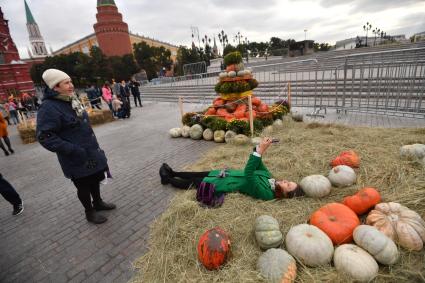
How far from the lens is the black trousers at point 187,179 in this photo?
4071 millimetres

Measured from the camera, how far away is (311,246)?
2.25 metres

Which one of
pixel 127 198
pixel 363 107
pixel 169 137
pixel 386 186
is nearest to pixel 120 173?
pixel 127 198

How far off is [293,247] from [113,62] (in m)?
48.7

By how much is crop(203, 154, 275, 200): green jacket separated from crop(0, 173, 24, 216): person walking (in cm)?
332

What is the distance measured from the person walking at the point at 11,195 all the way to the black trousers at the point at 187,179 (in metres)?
2.65

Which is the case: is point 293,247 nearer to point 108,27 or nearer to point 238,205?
point 238,205

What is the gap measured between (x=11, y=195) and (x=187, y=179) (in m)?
2.98

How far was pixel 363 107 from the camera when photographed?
7.16 metres

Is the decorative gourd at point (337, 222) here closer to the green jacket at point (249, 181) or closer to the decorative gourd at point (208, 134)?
the green jacket at point (249, 181)

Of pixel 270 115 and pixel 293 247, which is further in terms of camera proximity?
pixel 270 115

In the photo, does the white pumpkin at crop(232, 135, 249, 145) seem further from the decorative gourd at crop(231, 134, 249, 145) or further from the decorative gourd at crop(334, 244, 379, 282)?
the decorative gourd at crop(334, 244, 379, 282)

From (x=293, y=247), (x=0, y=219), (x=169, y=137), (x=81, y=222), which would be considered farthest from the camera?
(x=169, y=137)

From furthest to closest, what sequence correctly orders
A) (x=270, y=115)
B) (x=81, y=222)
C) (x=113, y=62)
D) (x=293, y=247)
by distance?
1. (x=113, y=62)
2. (x=270, y=115)
3. (x=81, y=222)
4. (x=293, y=247)

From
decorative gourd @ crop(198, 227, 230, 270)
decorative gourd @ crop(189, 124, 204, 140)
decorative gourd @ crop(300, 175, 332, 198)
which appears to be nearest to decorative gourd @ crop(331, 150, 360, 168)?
decorative gourd @ crop(300, 175, 332, 198)
